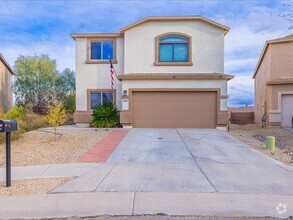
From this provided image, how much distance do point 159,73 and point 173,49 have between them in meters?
2.07

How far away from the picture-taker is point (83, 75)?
18.1 meters

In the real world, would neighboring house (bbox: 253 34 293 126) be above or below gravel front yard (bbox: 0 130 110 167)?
above

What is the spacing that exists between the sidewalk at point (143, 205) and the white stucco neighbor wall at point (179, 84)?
37.2ft

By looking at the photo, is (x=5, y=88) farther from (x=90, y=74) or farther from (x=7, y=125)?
(x=7, y=125)

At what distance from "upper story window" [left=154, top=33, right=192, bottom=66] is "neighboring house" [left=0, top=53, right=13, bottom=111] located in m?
16.5

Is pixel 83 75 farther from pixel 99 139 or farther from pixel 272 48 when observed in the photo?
pixel 272 48

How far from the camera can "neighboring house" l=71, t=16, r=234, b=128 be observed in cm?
1628

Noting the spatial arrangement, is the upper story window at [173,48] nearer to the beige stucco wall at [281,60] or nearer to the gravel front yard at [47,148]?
the beige stucco wall at [281,60]

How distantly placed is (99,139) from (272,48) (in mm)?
15250

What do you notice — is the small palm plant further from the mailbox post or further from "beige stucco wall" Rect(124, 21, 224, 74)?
the mailbox post

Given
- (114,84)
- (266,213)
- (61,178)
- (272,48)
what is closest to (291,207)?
(266,213)

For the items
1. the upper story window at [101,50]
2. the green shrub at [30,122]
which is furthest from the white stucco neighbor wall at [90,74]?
the green shrub at [30,122]

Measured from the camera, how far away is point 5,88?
25.7 meters

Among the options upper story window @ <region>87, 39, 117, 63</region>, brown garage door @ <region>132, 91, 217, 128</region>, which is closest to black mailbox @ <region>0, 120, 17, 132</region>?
brown garage door @ <region>132, 91, 217, 128</region>
